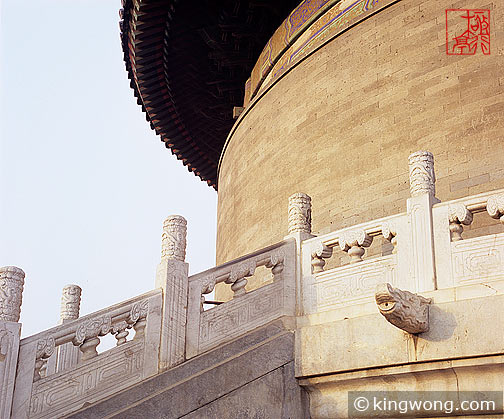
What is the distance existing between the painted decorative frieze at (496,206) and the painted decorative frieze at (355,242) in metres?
0.86

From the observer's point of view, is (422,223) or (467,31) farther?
(467,31)

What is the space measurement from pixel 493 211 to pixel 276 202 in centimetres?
467

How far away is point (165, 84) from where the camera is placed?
38.3 ft

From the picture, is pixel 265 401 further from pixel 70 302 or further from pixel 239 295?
pixel 70 302

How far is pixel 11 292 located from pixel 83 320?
537mm

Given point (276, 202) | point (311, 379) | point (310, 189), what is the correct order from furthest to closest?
1. point (276, 202)
2. point (310, 189)
3. point (311, 379)

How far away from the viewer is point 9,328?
16.0 feet

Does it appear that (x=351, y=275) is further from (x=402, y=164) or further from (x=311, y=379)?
(x=402, y=164)

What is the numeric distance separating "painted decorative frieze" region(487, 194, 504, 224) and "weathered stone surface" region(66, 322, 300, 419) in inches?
60.5

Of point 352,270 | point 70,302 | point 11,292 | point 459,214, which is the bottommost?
point 11,292

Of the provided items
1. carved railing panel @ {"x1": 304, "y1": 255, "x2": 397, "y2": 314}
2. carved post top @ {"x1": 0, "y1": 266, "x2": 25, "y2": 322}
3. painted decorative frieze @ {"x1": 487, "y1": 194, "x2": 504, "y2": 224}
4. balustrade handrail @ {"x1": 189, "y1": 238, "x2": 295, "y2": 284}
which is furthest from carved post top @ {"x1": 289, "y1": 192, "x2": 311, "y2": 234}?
carved post top @ {"x1": 0, "y1": 266, "x2": 25, "y2": 322}

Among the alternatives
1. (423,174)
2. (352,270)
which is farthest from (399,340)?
(423,174)

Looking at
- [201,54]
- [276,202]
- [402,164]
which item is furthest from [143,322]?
[201,54]

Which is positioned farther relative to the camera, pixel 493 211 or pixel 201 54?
pixel 201 54
